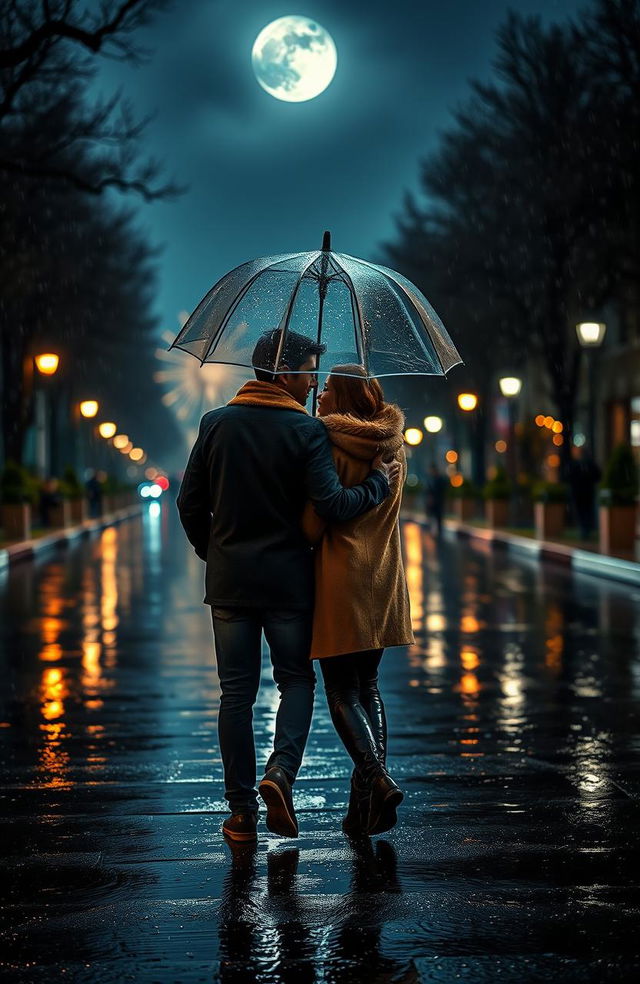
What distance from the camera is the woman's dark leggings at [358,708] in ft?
18.2

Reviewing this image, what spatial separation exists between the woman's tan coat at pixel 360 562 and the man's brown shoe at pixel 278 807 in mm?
488

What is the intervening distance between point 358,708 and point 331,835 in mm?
497

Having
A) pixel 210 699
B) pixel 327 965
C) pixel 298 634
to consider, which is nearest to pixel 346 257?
pixel 298 634

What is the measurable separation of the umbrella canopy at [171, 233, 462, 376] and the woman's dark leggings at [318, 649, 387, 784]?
3.93 ft

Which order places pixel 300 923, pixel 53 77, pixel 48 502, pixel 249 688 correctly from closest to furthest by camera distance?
pixel 300 923 → pixel 249 688 → pixel 53 77 → pixel 48 502

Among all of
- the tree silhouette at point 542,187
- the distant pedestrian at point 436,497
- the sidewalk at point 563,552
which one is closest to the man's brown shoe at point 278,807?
the sidewalk at point 563,552

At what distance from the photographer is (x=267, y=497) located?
554 centimetres

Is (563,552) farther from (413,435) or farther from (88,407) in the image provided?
(413,435)

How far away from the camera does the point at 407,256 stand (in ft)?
188

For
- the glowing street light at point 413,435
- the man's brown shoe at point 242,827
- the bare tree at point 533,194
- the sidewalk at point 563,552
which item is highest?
the bare tree at point 533,194

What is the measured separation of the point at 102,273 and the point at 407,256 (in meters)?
16.6

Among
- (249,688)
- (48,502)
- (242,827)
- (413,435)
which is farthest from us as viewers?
(413,435)

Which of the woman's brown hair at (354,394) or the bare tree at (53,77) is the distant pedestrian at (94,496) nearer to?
the bare tree at (53,77)

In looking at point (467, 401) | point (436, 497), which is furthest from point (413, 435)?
point (436, 497)
